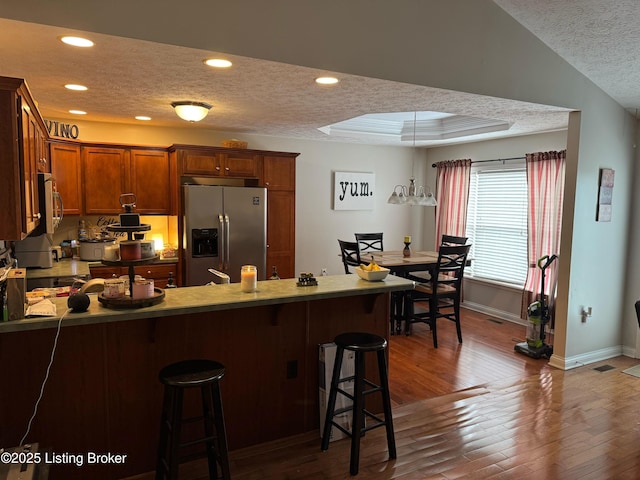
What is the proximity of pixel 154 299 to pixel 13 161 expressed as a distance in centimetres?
90

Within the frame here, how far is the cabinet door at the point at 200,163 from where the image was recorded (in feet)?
15.5

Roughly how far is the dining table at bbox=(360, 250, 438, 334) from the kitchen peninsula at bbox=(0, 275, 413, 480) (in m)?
1.79

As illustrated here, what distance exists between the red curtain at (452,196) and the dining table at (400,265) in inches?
41.9

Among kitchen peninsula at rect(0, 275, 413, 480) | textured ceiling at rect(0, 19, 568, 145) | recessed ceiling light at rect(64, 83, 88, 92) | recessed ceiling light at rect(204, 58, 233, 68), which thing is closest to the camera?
kitchen peninsula at rect(0, 275, 413, 480)

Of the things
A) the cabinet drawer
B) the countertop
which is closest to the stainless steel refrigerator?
the cabinet drawer

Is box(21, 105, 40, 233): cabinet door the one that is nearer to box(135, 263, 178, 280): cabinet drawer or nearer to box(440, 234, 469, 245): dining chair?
box(135, 263, 178, 280): cabinet drawer

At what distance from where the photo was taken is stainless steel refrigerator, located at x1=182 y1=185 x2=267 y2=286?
15.0 feet

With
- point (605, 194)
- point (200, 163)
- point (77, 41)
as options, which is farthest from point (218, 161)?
point (605, 194)

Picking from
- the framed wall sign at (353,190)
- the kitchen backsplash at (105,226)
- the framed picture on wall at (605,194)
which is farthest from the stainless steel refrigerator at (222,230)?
the framed picture on wall at (605,194)

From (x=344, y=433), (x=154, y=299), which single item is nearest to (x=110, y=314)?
(x=154, y=299)

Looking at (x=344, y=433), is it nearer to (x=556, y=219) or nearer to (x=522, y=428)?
(x=522, y=428)

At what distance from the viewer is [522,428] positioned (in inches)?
117

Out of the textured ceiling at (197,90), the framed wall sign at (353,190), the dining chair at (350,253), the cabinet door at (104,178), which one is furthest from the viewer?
the framed wall sign at (353,190)

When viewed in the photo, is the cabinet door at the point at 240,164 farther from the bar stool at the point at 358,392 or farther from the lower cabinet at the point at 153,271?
the bar stool at the point at 358,392
